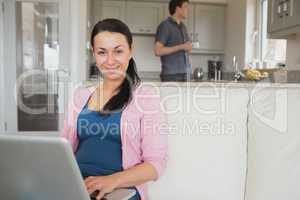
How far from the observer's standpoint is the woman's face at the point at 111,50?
1.14 metres

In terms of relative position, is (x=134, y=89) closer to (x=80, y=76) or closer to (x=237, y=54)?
(x=80, y=76)

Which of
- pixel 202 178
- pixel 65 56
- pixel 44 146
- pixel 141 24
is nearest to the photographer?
pixel 44 146

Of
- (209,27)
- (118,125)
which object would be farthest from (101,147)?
(209,27)

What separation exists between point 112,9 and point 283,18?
3.02 metres

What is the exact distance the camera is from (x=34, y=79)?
3.84 m

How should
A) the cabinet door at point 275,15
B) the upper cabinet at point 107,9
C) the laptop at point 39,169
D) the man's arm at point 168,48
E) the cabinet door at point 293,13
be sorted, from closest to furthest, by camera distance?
the laptop at point 39,169 < the cabinet door at point 293,13 < the cabinet door at point 275,15 < the man's arm at point 168,48 < the upper cabinet at point 107,9

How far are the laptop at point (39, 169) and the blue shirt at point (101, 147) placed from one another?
0.37m

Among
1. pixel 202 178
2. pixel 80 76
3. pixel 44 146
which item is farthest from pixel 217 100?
pixel 80 76

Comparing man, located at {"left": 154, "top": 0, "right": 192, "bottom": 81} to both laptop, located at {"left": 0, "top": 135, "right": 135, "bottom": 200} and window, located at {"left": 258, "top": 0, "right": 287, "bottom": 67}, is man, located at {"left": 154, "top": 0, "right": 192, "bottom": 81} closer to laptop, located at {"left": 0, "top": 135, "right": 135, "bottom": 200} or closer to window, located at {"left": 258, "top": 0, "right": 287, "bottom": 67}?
window, located at {"left": 258, "top": 0, "right": 287, "bottom": 67}

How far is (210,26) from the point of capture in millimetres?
5547

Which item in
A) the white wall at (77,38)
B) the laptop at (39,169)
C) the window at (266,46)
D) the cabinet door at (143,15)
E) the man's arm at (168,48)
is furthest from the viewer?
the cabinet door at (143,15)

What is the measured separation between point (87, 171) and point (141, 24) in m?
4.51

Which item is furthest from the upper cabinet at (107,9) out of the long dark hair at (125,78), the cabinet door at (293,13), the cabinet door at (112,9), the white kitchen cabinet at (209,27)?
the long dark hair at (125,78)

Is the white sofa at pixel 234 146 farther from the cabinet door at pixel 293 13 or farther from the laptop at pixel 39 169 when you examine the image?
the cabinet door at pixel 293 13
